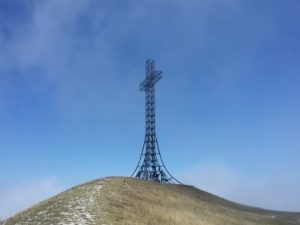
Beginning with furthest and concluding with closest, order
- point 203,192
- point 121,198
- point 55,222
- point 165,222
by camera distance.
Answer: point 203,192 → point 121,198 → point 165,222 → point 55,222

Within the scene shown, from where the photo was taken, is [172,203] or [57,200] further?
[172,203]

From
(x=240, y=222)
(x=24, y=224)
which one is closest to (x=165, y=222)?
(x=24, y=224)

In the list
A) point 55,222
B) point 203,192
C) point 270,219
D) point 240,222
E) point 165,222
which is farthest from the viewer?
point 203,192

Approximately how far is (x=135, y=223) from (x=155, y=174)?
1753 inches

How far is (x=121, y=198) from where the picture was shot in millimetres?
37250

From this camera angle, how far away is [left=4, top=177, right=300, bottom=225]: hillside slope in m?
30.6

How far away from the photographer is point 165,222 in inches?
1355

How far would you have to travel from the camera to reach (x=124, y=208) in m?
34.1

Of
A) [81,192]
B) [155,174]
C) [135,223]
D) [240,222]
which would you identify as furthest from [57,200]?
[155,174]

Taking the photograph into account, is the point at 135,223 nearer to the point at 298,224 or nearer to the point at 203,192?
the point at 298,224

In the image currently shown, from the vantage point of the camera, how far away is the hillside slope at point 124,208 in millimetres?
30578

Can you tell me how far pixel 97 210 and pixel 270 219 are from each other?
108ft

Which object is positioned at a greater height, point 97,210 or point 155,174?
point 155,174

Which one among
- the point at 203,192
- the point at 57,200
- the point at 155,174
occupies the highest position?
the point at 155,174
